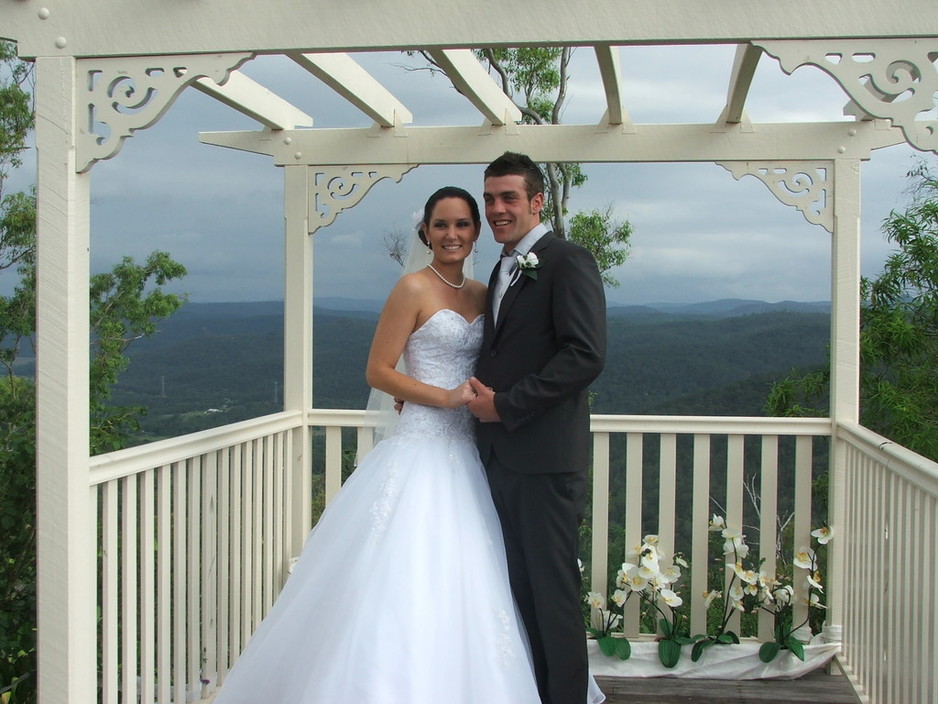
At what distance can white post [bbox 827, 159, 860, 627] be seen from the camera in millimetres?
3850

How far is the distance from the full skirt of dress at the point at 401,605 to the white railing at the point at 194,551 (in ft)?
1.11

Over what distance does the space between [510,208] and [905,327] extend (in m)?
→ 6.78

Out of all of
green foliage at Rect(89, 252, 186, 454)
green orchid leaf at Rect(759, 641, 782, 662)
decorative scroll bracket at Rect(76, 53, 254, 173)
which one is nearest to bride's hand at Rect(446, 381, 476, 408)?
decorative scroll bracket at Rect(76, 53, 254, 173)

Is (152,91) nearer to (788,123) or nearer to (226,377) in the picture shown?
(788,123)

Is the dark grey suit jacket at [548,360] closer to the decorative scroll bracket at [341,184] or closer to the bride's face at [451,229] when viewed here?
the bride's face at [451,229]

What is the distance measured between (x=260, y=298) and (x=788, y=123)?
7.42 metres

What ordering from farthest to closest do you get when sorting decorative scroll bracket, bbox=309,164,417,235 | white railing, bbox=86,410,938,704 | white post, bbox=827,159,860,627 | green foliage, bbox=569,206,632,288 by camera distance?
green foliage, bbox=569,206,632,288
decorative scroll bracket, bbox=309,164,417,235
white post, bbox=827,159,860,627
white railing, bbox=86,410,938,704

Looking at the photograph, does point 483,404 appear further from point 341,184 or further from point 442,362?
point 341,184

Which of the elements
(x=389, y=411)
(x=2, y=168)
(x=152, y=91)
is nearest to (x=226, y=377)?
(x=2, y=168)

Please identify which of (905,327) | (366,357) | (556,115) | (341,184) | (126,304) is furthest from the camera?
(366,357)

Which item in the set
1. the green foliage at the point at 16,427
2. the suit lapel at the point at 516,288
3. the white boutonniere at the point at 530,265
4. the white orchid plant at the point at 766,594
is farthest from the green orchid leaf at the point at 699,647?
the green foliage at the point at 16,427

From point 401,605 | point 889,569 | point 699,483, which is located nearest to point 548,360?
point 401,605

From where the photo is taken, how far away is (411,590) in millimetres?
2594

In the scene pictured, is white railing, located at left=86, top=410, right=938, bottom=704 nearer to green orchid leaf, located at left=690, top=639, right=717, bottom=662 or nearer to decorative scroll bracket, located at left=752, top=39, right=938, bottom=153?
green orchid leaf, located at left=690, top=639, right=717, bottom=662
